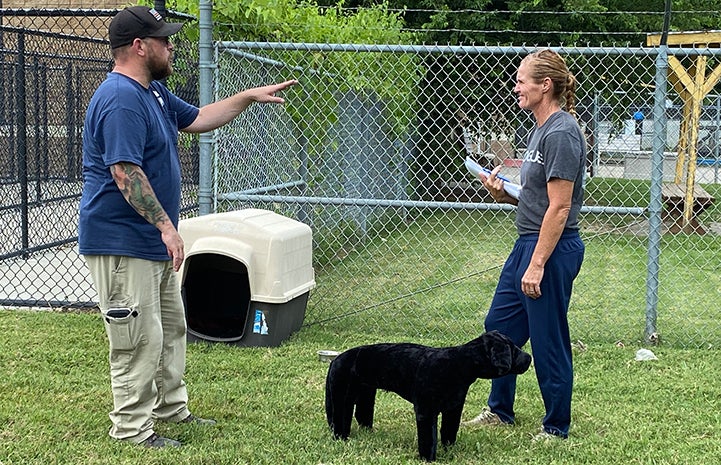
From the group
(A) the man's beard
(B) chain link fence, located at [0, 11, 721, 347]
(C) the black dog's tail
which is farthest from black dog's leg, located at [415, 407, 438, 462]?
(B) chain link fence, located at [0, 11, 721, 347]

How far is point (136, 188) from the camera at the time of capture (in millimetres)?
3582

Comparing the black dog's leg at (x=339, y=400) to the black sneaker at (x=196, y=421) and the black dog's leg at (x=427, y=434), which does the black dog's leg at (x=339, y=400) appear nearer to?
the black dog's leg at (x=427, y=434)

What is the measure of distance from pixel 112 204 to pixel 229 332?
2269mm

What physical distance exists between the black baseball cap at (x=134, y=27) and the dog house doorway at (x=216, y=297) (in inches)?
83.9

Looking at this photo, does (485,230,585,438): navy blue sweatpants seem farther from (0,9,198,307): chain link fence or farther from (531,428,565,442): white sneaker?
(0,9,198,307): chain link fence

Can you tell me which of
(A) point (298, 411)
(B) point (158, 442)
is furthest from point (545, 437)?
(B) point (158, 442)

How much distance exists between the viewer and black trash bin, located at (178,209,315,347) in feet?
17.8

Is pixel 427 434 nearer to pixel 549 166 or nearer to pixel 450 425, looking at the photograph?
pixel 450 425

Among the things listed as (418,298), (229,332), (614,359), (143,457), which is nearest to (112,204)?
(143,457)

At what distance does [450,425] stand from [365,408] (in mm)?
440

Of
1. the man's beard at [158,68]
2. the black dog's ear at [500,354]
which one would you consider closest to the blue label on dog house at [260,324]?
the man's beard at [158,68]

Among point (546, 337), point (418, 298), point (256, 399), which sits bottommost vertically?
point (418, 298)

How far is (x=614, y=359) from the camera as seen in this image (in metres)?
5.55

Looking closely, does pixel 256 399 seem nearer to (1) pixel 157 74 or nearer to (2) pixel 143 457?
(2) pixel 143 457
